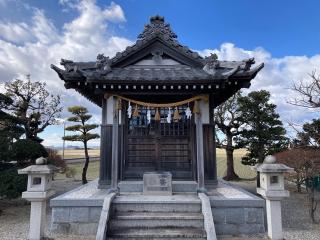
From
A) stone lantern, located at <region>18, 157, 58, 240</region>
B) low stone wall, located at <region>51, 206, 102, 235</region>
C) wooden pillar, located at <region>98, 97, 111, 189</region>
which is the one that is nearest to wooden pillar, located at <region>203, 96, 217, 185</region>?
wooden pillar, located at <region>98, 97, 111, 189</region>

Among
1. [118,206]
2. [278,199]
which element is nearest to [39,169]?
[118,206]

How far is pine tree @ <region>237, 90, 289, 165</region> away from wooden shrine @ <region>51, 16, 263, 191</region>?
1053cm

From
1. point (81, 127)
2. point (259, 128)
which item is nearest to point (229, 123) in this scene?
point (259, 128)

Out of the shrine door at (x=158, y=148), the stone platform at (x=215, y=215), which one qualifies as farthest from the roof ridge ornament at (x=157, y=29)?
the stone platform at (x=215, y=215)

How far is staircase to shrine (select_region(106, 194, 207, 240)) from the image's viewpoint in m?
7.50

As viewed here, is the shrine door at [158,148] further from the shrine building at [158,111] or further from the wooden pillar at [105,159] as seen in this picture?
the wooden pillar at [105,159]

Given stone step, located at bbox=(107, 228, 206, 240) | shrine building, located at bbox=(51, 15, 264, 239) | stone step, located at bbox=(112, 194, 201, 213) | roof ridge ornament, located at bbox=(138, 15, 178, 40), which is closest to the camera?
stone step, located at bbox=(107, 228, 206, 240)

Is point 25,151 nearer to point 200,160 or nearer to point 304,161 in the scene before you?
point 200,160

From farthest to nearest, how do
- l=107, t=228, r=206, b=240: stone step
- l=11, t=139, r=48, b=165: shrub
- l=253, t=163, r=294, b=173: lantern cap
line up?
1. l=11, t=139, r=48, b=165: shrub
2. l=253, t=163, r=294, b=173: lantern cap
3. l=107, t=228, r=206, b=240: stone step

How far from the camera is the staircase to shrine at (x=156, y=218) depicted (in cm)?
750

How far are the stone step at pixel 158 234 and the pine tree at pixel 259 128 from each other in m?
14.4

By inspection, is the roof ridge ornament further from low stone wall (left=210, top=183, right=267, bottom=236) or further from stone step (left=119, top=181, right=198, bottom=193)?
low stone wall (left=210, top=183, right=267, bottom=236)

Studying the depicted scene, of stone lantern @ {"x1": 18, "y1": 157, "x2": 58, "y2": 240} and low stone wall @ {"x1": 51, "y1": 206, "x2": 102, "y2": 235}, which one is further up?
stone lantern @ {"x1": 18, "y1": 157, "x2": 58, "y2": 240}

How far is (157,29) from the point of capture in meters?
11.8
